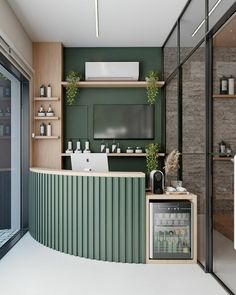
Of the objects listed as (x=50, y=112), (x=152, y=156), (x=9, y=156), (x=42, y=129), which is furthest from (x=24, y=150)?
(x=152, y=156)

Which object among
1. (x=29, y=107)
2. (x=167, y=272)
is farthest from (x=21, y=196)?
(x=167, y=272)

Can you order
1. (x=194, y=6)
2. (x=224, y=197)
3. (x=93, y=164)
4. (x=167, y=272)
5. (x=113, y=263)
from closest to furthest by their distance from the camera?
(x=224, y=197), (x=167, y=272), (x=113, y=263), (x=194, y=6), (x=93, y=164)

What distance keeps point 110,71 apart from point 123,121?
3.14 feet

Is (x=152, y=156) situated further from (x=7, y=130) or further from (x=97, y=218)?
(x=7, y=130)

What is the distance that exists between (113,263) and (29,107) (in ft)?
10.8

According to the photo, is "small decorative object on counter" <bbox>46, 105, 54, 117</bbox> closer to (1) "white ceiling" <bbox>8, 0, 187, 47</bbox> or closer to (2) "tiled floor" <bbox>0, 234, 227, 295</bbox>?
(1) "white ceiling" <bbox>8, 0, 187, 47</bbox>

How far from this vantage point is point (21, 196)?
6.69 m

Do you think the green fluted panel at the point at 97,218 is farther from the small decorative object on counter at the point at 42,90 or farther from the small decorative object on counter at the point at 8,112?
the small decorative object on counter at the point at 42,90

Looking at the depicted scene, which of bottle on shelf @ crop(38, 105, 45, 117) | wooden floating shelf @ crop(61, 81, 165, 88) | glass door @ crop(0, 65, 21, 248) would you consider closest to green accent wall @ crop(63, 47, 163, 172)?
wooden floating shelf @ crop(61, 81, 165, 88)

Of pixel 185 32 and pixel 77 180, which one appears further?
pixel 185 32

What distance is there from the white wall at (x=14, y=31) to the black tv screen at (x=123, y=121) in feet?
5.37

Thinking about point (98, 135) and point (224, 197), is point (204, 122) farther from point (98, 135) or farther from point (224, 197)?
point (98, 135)

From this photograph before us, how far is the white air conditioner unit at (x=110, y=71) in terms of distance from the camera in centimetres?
719

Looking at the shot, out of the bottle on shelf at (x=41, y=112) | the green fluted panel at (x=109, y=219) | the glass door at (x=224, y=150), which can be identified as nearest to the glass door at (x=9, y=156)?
the bottle on shelf at (x=41, y=112)
